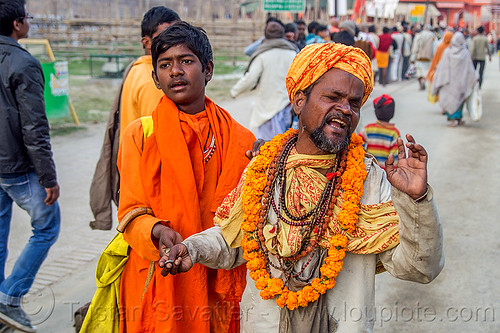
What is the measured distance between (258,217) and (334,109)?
53cm

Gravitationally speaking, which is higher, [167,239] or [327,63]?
[327,63]

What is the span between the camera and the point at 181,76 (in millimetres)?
2635

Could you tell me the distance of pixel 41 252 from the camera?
383cm

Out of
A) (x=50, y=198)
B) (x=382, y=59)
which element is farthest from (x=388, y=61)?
(x=50, y=198)

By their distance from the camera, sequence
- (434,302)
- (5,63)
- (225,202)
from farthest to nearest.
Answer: (434,302), (5,63), (225,202)

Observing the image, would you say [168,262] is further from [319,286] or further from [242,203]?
[319,286]

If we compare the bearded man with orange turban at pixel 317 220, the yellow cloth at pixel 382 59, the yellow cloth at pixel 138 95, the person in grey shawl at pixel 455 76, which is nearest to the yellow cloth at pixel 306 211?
the bearded man with orange turban at pixel 317 220

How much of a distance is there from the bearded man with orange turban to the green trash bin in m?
8.32

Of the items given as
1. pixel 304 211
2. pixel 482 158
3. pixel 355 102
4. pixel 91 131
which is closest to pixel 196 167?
pixel 304 211

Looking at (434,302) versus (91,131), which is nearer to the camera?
(434,302)

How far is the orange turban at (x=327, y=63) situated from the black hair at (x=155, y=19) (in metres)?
1.67

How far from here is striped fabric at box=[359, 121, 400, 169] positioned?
17.2 ft

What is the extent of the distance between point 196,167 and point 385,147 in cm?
310

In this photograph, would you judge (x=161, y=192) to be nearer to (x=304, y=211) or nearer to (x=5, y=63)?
(x=304, y=211)
